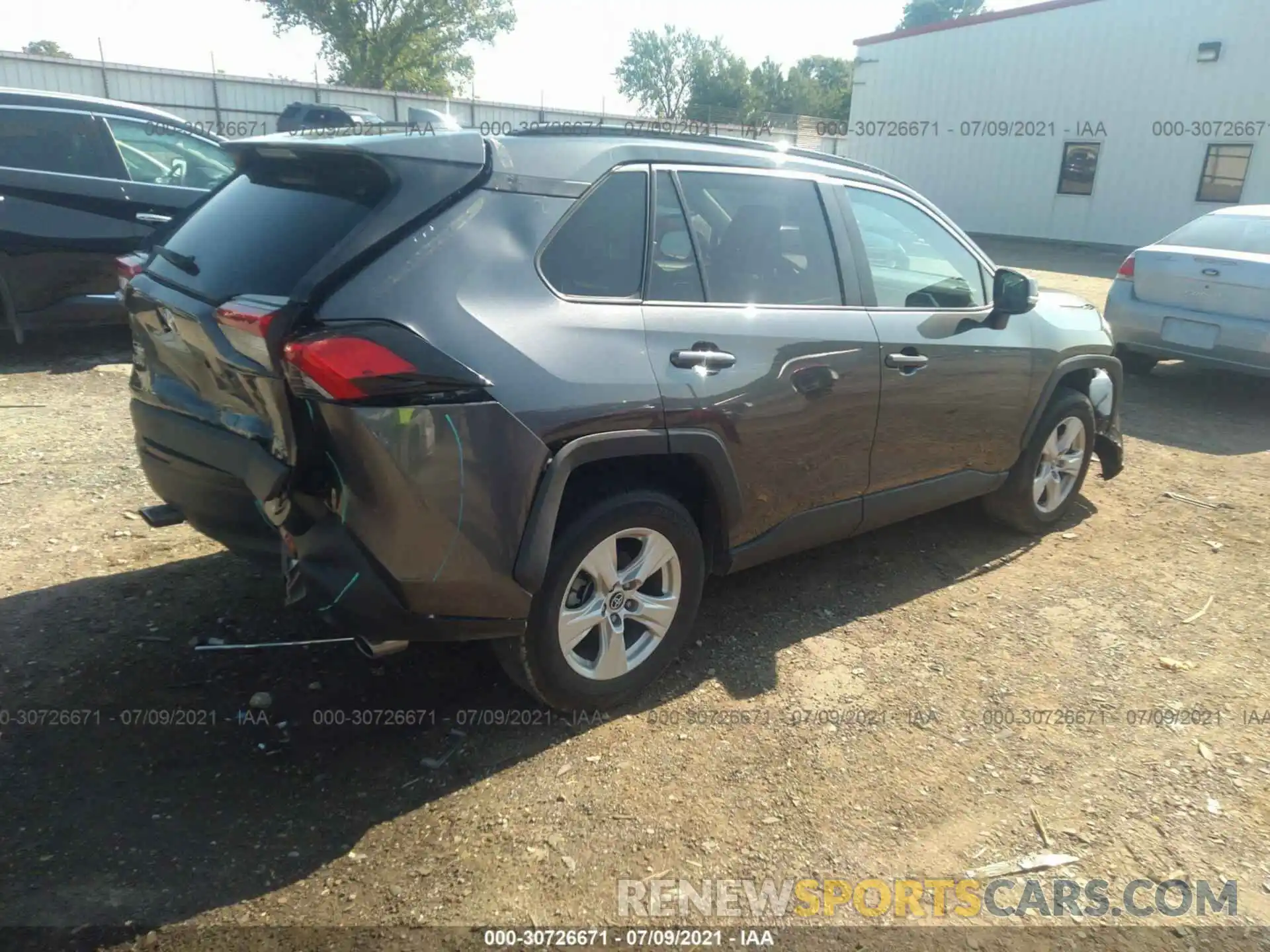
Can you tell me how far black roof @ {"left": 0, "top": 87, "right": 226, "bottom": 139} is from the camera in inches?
271

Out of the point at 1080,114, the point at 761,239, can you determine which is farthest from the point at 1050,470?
the point at 1080,114

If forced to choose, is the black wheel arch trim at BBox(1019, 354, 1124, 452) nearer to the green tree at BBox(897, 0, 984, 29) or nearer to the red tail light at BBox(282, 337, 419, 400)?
the red tail light at BBox(282, 337, 419, 400)

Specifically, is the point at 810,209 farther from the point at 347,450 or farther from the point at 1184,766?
the point at 1184,766

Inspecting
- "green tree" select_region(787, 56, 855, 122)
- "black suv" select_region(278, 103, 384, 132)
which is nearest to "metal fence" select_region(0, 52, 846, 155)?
"black suv" select_region(278, 103, 384, 132)

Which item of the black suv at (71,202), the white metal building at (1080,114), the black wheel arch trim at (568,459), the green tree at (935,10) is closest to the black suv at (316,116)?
the black suv at (71,202)

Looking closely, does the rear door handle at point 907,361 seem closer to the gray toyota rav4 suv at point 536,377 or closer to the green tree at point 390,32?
the gray toyota rav4 suv at point 536,377

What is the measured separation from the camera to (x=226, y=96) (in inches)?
838

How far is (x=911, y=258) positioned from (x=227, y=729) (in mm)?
3313

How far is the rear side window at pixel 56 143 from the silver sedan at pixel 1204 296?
330 inches

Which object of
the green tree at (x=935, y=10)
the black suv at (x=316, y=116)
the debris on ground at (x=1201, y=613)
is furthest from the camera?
the green tree at (x=935, y=10)

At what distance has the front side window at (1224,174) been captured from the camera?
18.2m

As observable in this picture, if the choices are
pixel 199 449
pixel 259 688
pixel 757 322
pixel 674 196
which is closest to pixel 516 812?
pixel 259 688

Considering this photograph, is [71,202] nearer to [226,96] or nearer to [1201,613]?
[1201,613]

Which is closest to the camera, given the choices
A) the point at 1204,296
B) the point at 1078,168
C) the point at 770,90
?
the point at 1204,296
